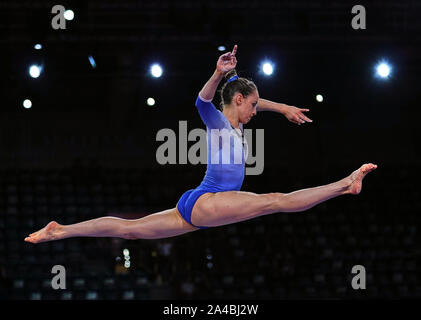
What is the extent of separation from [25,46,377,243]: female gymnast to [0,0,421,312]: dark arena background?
132 inches

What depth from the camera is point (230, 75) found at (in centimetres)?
419

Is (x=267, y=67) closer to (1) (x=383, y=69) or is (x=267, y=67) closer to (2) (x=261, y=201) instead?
(1) (x=383, y=69)

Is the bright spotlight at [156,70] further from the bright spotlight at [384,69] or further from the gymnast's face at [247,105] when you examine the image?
the gymnast's face at [247,105]

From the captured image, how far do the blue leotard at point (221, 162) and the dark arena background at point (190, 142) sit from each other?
11.1 feet

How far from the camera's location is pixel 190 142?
10.9 m

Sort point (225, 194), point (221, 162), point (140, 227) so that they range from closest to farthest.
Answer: point (225, 194), point (221, 162), point (140, 227)

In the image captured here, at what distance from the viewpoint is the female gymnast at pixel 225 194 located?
12.1ft

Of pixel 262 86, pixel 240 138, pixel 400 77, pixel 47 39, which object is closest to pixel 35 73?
pixel 47 39

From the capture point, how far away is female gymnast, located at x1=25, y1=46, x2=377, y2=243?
3.68 meters

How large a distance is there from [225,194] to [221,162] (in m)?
0.23

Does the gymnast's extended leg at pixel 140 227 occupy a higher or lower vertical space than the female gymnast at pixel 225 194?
lower

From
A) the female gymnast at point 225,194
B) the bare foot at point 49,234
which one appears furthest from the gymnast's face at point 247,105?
the bare foot at point 49,234

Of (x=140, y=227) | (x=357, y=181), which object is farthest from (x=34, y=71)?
(x=357, y=181)
